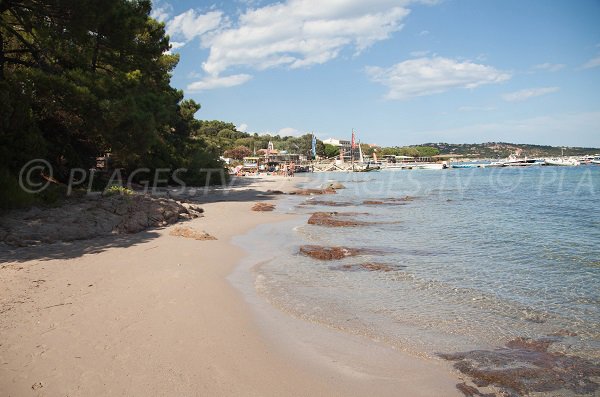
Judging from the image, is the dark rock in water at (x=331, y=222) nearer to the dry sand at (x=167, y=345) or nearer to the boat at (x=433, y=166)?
the dry sand at (x=167, y=345)

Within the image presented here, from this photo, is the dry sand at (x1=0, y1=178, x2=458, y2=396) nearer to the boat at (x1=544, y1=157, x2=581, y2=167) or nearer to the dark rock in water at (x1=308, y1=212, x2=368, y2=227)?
the dark rock in water at (x1=308, y1=212, x2=368, y2=227)

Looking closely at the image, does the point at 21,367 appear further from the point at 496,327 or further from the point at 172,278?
the point at 496,327

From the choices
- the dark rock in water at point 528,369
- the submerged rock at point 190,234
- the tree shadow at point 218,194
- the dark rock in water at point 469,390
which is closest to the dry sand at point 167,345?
the dark rock in water at point 469,390

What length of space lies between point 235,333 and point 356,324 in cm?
165

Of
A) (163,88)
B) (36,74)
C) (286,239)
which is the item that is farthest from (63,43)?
(163,88)

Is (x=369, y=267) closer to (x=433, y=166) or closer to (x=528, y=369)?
(x=528, y=369)

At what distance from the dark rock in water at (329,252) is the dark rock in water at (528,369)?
16.7 feet

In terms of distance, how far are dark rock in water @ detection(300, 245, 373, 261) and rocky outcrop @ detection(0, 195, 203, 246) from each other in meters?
5.07

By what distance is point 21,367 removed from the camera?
11.9 feet

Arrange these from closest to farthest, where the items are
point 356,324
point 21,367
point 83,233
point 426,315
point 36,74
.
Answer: point 21,367, point 356,324, point 426,315, point 83,233, point 36,74

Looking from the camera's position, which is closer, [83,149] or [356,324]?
[356,324]

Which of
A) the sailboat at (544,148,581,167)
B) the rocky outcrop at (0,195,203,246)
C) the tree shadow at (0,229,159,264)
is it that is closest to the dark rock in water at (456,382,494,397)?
the tree shadow at (0,229,159,264)

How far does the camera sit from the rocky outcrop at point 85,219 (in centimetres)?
890

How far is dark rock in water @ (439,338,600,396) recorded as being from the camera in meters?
3.72
